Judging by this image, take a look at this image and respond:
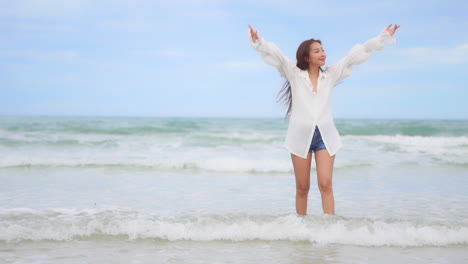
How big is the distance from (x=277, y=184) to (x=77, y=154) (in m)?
8.05

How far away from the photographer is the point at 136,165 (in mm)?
11234

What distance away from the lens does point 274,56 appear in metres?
4.23

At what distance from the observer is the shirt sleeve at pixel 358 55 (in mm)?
4203

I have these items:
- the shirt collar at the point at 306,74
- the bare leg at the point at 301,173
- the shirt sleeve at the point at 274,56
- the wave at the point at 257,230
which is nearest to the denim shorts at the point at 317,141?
the bare leg at the point at 301,173

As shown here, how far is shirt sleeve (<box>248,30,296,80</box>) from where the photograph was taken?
13.6ft

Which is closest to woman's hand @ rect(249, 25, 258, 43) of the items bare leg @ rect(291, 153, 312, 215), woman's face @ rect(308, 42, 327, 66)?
woman's face @ rect(308, 42, 327, 66)

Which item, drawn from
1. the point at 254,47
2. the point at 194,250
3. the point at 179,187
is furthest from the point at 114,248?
the point at 179,187

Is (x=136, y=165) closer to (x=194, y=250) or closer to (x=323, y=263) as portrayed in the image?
(x=194, y=250)

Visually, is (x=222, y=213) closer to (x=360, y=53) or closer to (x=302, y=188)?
(x=302, y=188)

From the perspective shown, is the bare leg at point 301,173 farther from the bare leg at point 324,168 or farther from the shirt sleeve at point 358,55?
the shirt sleeve at point 358,55

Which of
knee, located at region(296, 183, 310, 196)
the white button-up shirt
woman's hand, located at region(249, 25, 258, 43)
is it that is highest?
woman's hand, located at region(249, 25, 258, 43)

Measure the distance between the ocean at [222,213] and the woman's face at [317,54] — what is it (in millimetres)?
1502

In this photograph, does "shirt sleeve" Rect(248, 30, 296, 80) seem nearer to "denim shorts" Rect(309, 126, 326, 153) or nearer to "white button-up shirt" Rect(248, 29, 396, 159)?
"white button-up shirt" Rect(248, 29, 396, 159)

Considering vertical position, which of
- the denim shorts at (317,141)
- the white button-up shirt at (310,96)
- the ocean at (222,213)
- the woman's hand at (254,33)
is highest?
the woman's hand at (254,33)
